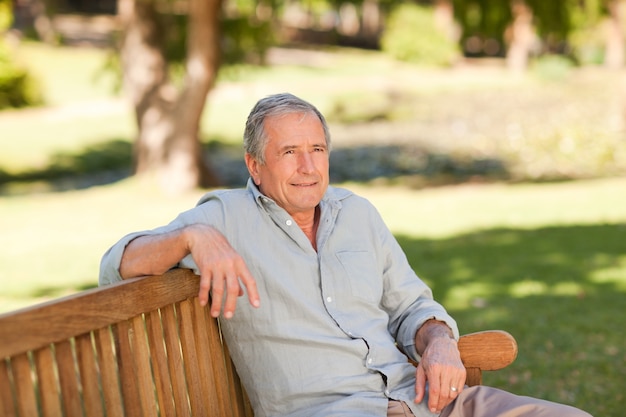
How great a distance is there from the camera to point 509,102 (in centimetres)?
2506

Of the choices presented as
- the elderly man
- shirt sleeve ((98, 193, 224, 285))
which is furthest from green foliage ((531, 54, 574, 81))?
shirt sleeve ((98, 193, 224, 285))

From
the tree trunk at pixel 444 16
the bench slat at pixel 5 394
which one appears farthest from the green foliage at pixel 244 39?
the tree trunk at pixel 444 16

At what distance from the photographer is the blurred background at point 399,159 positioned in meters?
7.10

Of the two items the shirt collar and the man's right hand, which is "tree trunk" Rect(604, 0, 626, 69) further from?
the man's right hand

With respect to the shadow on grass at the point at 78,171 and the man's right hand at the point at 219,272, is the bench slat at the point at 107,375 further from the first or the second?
the shadow on grass at the point at 78,171

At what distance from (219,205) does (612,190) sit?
11234 millimetres

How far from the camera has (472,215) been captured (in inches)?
460

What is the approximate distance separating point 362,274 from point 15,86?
22.8 m

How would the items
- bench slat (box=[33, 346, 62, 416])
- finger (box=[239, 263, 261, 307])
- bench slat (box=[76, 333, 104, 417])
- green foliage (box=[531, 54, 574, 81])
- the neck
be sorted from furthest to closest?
green foliage (box=[531, 54, 574, 81])
the neck
finger (box=[239, 263, 261, 307])
bench slat (box=[76, 333, 104, 417])
bench slat (box=[33, 346, 62, 416])

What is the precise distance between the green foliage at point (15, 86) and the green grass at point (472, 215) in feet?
1.87

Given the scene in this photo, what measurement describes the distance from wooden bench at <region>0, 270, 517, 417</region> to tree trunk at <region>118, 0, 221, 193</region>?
11.6 meters

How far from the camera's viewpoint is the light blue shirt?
8.86 feet

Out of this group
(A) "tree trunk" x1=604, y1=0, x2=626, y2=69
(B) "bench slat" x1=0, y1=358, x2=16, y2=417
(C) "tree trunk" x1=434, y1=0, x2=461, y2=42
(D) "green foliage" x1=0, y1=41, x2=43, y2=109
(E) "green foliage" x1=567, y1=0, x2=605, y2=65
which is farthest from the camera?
(E) "green foliage" x1=567, y1=0, x2=605, y2=65

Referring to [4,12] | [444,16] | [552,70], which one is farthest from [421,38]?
[4,12]
